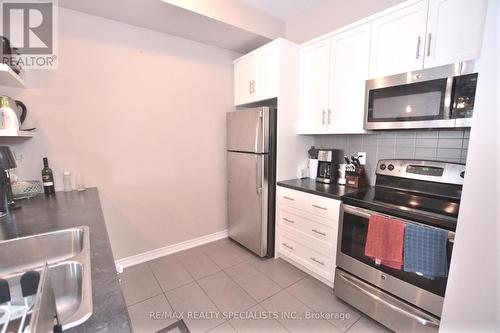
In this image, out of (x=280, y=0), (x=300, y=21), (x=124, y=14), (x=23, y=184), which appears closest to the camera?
(x=23, y=184)

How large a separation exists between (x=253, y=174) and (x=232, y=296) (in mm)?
1181

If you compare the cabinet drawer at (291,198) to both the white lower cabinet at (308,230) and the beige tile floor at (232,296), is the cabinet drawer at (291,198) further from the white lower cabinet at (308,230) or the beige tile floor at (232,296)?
the beige tile floor at (232,296)

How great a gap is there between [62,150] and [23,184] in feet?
1.37

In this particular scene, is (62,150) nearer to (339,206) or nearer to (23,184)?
(23,184)

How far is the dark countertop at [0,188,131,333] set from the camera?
0.57 metres

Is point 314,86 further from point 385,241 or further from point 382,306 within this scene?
point 382,306

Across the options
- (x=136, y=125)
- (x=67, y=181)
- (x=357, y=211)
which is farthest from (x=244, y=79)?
(x=67, y=181)

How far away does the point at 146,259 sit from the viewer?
2.52m

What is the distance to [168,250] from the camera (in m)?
2.66

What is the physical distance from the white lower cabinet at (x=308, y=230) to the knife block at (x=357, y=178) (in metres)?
0.42

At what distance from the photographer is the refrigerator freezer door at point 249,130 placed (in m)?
2.35

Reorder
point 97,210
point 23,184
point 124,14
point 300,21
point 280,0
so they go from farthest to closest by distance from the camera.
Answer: point 300,21 < point 280,0 < point 124,14 < point 23,184 < point 97,210

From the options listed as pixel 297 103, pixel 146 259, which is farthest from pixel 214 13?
pixel 146 259

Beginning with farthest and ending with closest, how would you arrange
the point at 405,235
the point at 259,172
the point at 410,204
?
the point at 259,172 < the point at 410,204 < the point at 405,235
